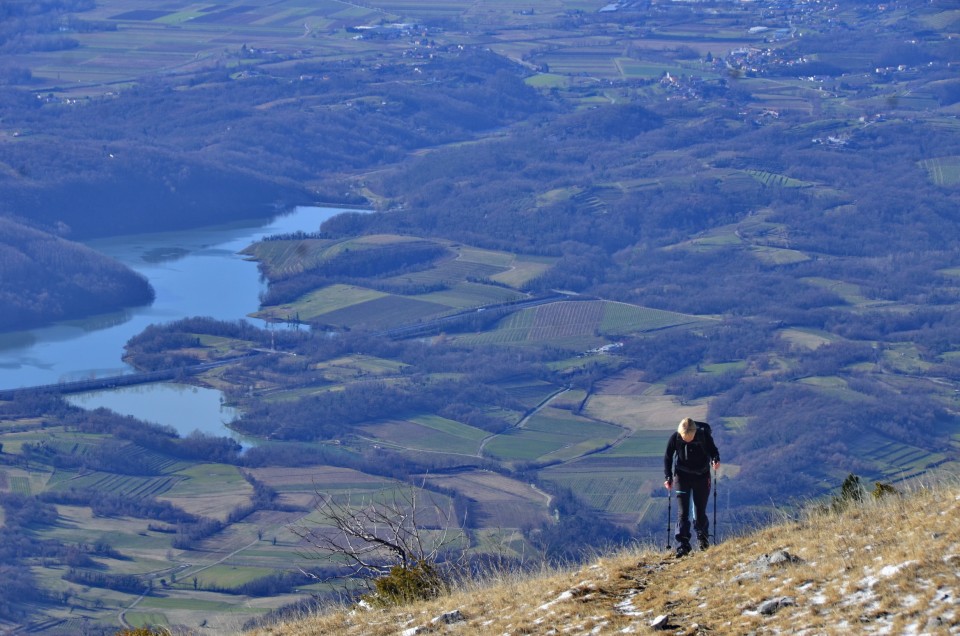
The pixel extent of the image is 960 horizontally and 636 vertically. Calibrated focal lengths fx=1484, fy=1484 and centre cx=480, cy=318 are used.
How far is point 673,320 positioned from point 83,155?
55.2 meters

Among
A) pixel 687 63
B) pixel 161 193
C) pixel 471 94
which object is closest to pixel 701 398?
pixel 161 193

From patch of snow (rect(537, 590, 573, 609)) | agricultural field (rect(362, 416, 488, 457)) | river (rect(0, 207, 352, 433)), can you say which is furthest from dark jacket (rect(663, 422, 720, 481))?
river (rect(0, 207, 352, 433))

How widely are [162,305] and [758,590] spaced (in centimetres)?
7356

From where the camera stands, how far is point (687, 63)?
15412 cm

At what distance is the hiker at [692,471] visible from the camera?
13734 mm

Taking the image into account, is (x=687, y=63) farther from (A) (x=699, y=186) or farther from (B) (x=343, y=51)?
(A) (x=699, y=186)

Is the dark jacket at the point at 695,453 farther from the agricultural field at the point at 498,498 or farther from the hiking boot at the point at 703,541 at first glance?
the agricultural field at the point at 498,498

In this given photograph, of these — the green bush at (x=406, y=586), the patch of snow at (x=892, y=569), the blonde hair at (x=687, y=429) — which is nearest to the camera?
the patch of snow at (x=892, y=569)

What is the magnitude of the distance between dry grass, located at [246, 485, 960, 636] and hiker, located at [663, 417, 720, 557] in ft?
1.09

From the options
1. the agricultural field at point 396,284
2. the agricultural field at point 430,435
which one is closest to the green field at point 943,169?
the agricultural field at point 396,284

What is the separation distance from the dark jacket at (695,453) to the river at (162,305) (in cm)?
4811

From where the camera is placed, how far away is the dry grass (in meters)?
10.8

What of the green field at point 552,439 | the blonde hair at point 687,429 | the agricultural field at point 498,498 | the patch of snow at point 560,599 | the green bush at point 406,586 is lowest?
the green field at point 552,439

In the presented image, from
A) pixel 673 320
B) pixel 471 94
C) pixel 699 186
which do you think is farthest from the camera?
pixel 471 94
